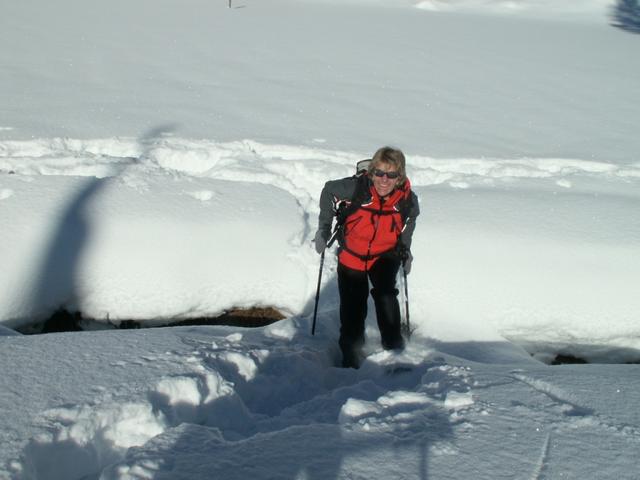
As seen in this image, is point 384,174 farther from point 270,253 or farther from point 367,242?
point 270,253

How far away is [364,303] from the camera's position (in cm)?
386

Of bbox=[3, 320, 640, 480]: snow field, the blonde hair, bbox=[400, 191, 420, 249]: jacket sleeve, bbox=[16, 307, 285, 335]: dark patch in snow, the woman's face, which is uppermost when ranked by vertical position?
the blonde hair

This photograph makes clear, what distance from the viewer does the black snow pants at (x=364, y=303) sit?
3738mm

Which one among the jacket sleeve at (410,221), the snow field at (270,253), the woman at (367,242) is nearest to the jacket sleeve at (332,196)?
the woman at (367,242)

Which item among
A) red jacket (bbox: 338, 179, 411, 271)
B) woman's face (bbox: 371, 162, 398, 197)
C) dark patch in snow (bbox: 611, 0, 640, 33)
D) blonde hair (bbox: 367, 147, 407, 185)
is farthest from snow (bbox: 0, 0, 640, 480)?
dark patch in snow (bbox: 611, 0, 640, 33)

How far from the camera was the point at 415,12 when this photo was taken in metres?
20.6

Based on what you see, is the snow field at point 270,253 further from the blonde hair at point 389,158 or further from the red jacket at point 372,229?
the blonde hair at point 389,158

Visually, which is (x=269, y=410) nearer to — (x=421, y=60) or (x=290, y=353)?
(x=290, y=353)

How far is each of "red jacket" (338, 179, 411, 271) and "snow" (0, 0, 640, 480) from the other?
699 millimetres

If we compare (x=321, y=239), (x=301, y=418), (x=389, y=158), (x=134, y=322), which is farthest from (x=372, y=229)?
(x=134, y=322)

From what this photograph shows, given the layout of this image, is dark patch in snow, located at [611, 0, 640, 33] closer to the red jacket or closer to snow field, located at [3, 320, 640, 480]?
the red jacket

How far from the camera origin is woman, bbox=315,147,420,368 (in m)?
3.55

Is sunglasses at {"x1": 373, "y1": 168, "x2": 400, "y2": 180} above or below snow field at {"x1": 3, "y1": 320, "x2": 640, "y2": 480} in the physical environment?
above

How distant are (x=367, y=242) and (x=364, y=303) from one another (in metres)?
0.47
